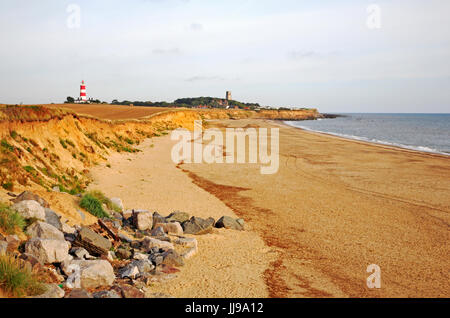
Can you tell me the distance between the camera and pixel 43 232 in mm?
7434

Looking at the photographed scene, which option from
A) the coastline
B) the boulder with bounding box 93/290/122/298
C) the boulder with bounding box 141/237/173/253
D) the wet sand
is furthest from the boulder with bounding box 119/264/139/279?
the coastline

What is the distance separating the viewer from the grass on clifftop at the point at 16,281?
17.5ft

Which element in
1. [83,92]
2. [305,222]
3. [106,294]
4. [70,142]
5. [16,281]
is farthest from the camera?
[83,92]

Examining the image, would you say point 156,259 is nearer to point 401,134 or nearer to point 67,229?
point 67,229

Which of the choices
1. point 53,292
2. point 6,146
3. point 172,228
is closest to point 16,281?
point 53,292

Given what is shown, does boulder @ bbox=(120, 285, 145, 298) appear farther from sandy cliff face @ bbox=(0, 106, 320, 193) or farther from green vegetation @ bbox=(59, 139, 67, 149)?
green vegetation @ bbox=(59, 139, 67, 149)

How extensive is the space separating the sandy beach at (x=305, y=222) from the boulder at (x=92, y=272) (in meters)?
0.95

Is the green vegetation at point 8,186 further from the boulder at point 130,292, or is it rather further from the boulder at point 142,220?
the boulder at point 130,292

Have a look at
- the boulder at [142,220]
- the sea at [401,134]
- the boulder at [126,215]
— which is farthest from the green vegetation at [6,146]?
the sea at [401,134]

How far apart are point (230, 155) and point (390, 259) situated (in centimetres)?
2086

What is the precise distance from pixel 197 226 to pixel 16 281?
17.9ft

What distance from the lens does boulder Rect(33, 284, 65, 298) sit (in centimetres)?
546
